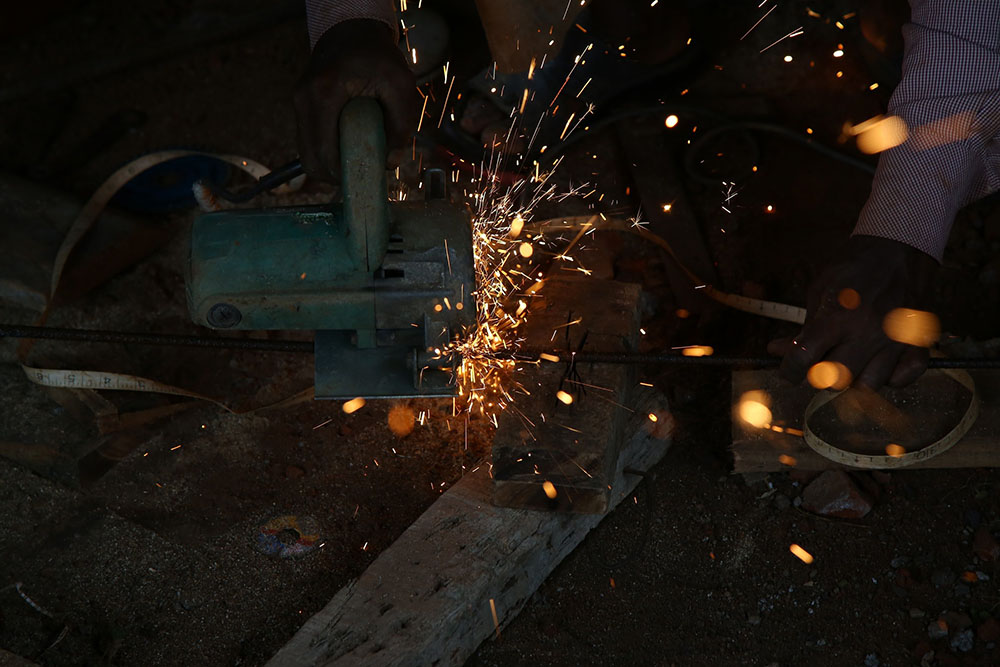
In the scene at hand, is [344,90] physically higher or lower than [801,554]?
higher

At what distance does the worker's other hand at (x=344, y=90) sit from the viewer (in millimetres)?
2445

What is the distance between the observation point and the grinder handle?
2.31 m

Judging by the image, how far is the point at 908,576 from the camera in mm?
2805

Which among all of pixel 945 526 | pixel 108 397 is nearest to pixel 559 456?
pixel 945 526

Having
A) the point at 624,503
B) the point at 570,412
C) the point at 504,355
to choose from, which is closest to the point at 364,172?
the point at 504,355

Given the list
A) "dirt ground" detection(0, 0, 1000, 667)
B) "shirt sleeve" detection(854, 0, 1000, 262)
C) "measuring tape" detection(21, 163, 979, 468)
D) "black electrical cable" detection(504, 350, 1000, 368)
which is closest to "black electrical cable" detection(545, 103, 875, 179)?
"dirt ground" detection(0, 0, 1000, 667)

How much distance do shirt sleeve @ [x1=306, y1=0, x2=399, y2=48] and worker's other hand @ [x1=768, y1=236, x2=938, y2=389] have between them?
149cm

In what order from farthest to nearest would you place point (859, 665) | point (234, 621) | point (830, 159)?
point (830, 159) → point (234, 621) → point (859, 665)

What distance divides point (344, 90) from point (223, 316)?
68 centimetres

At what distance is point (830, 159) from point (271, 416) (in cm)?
263

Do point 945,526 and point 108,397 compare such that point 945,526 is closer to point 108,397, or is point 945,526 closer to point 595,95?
point 595,95

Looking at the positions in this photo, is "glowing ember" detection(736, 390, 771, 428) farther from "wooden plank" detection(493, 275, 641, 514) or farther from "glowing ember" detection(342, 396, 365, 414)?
"glowing ember" detection(342, 396, 365, 414)

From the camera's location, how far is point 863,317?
99.9 inches

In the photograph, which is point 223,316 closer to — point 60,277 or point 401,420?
point 401,420
